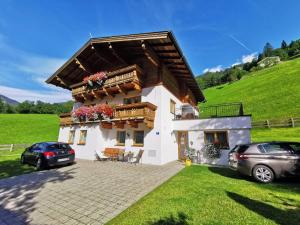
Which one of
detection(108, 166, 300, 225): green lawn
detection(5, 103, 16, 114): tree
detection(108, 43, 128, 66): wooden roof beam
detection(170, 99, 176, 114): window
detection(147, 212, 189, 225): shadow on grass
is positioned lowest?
detection(147, 212, 189, 225): shadow on grass

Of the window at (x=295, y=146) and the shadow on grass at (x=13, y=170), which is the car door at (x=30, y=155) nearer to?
the shadow on grass at (x=13, y=170)

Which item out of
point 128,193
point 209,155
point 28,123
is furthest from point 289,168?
point 28,123

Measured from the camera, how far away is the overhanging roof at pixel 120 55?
37.0 feet

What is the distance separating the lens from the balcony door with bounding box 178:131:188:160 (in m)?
14.7

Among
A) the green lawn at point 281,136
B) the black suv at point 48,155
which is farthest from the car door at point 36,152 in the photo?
the green lawn at point 281,136

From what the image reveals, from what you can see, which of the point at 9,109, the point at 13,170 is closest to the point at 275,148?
the point at 13,170

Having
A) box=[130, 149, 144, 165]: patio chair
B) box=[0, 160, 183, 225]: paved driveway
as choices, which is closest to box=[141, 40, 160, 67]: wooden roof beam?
box=[130, 149, 144, 165]: patio chair

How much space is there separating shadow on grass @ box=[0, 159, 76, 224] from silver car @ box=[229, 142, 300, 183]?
8.43 m

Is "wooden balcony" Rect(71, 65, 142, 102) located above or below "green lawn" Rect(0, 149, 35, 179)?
above

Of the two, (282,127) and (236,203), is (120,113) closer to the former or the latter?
(236,203)

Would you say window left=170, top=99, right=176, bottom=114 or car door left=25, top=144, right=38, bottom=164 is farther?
window left=170, top=99, right=176, bottom=114

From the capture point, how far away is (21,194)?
21.0ft

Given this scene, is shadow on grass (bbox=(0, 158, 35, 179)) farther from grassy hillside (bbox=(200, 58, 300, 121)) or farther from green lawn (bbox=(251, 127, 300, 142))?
grassy hillside (bbox=(200, 58, 300, 121))

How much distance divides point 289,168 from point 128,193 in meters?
6.77
